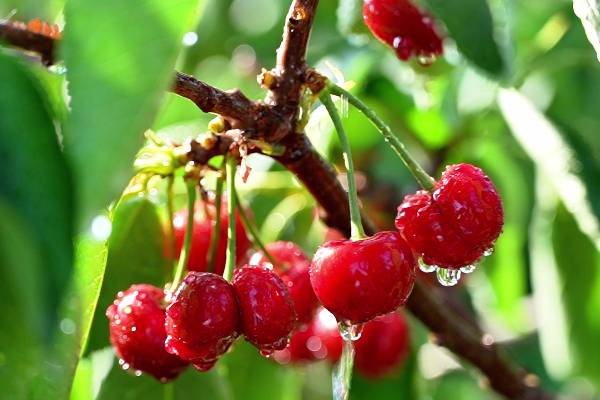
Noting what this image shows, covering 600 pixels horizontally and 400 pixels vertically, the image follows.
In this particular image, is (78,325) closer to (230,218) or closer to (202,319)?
(202,319)

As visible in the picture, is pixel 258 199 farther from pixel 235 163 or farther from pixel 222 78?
pixel 235 163

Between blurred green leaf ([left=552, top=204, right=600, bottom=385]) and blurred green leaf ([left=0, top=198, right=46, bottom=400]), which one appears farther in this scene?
blurred green leaf ([left=552, top=204, right=600, bottom=385])

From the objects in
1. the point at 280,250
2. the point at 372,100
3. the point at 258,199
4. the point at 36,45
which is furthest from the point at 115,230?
the point at 372,100

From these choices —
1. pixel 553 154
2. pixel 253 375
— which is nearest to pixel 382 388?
pixel 253 375

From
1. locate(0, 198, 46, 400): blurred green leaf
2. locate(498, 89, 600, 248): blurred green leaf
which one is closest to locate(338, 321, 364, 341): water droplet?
locate(0, 198, 46, 400): blurred green leaf

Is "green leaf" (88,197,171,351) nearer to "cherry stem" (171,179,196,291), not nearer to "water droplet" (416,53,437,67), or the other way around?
"cherry stem" (171,179,196,291)

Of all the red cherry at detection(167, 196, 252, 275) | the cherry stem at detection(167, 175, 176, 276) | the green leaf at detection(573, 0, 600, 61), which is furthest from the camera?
the red cherry at detection(167, 196, 252, 275)

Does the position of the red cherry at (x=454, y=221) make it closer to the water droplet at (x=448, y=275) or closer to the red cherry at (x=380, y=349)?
the water droplet at (x=448, y=275)
